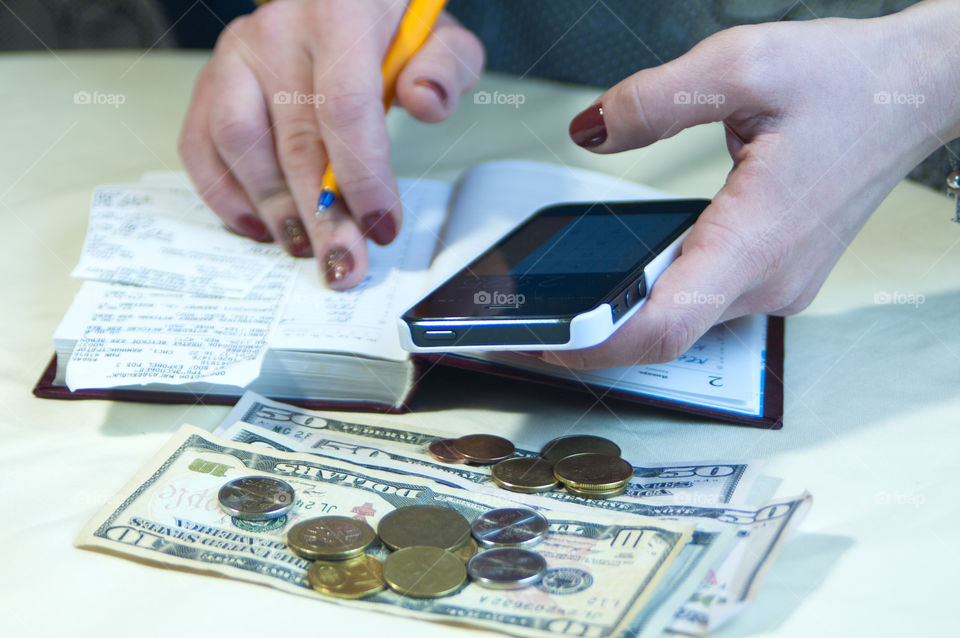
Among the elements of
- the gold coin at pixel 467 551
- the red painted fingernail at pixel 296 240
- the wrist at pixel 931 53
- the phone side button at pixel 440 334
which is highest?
the wrist at pixel 931 53

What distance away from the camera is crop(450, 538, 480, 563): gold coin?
1.77ft

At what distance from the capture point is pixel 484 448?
667 millimetres

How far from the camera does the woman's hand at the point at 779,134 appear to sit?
2.20 feet

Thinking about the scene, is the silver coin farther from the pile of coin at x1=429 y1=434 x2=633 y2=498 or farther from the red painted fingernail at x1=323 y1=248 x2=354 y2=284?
the red painted fingernail at x1=323 y1=248 x2=354 y2=284

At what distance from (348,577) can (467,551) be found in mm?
77

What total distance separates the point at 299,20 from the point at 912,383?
74 centimetres

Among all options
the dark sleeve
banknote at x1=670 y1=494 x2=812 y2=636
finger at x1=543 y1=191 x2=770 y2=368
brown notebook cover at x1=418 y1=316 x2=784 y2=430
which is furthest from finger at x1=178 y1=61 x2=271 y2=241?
the dark sleeve

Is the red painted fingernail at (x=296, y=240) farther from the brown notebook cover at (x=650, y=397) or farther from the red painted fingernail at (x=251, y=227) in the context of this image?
the brown notebook cover at (x=650, y=397)

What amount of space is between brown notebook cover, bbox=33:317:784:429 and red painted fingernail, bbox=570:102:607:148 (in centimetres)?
21

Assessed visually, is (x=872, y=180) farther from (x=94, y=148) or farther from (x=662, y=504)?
(x=94, y=148)

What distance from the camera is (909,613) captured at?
0.49m

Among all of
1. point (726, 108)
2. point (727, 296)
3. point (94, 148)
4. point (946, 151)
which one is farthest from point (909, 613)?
point (94, 148)

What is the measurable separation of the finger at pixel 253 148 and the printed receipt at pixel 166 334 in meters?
0.11

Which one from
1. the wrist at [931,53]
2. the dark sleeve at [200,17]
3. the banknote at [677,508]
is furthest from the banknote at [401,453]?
the dark sleeve at [200,17]
